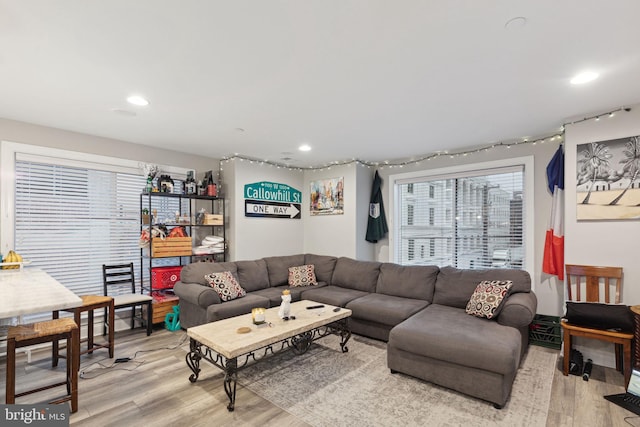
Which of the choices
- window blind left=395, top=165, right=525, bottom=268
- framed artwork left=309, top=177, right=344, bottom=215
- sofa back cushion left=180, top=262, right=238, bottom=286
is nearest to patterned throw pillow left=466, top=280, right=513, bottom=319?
window blind left=395, top=165, right=525, bottom=268

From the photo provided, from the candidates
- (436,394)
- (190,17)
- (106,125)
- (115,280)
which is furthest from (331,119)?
(115,280)

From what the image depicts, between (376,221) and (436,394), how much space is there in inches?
117

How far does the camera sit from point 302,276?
15.5 ft

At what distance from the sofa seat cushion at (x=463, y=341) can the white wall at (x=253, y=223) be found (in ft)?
9.15

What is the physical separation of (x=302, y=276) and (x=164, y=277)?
1929 mm

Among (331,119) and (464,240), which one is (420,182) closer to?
(464,240)

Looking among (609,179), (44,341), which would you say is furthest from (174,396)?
(609,179)

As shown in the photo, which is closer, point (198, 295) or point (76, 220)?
point (198, 295)

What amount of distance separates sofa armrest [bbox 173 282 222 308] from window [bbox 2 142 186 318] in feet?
3.12

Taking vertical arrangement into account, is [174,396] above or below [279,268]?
below

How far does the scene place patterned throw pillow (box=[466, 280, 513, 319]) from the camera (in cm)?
308

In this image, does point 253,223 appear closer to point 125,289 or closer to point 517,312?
point 125,289

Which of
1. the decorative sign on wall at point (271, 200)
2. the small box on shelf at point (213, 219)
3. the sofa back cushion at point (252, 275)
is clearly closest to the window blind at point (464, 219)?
the decorative sign on wall at point (271, 200)

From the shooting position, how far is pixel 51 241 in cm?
355
